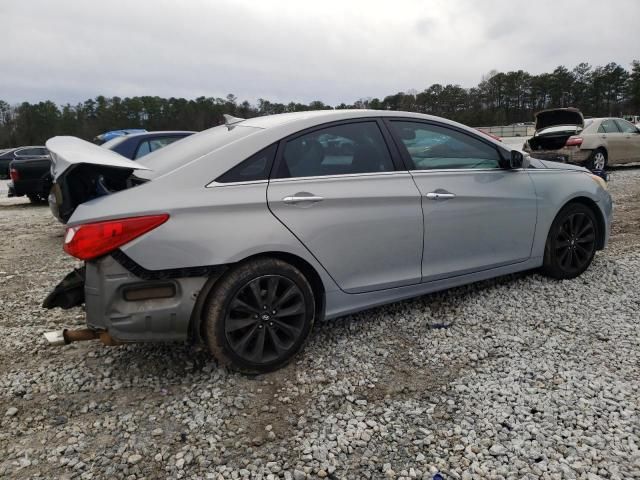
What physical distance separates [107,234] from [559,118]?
41.6ft

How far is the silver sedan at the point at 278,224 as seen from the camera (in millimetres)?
2494

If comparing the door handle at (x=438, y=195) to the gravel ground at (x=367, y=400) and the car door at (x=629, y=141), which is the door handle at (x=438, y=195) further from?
the car door at (x=629, y=141)

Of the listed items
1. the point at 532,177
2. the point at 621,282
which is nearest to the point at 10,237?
the point at 532,177

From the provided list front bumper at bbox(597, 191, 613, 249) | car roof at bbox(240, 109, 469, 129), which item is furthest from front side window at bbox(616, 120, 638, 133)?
car roof at bbox(240, 109, 469, 129)

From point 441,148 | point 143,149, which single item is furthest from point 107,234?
point 143,149

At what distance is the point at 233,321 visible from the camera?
2.68m

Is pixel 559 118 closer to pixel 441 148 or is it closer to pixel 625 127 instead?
pixel 625 127

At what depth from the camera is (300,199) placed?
2.82 m

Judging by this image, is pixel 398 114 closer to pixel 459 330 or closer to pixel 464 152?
pixel 464 152

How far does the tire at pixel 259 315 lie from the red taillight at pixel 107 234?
20.0 inches

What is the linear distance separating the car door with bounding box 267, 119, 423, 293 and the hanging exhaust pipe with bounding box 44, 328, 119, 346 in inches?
45.3

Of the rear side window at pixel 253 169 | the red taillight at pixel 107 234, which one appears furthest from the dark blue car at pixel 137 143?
the red taillight at pixel 107 234

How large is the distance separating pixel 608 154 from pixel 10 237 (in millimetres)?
12804

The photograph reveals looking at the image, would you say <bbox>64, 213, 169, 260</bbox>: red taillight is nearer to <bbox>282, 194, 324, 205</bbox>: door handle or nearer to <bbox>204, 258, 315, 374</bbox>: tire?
<bbox>204, 258, 315, 374</bbox>: tire
